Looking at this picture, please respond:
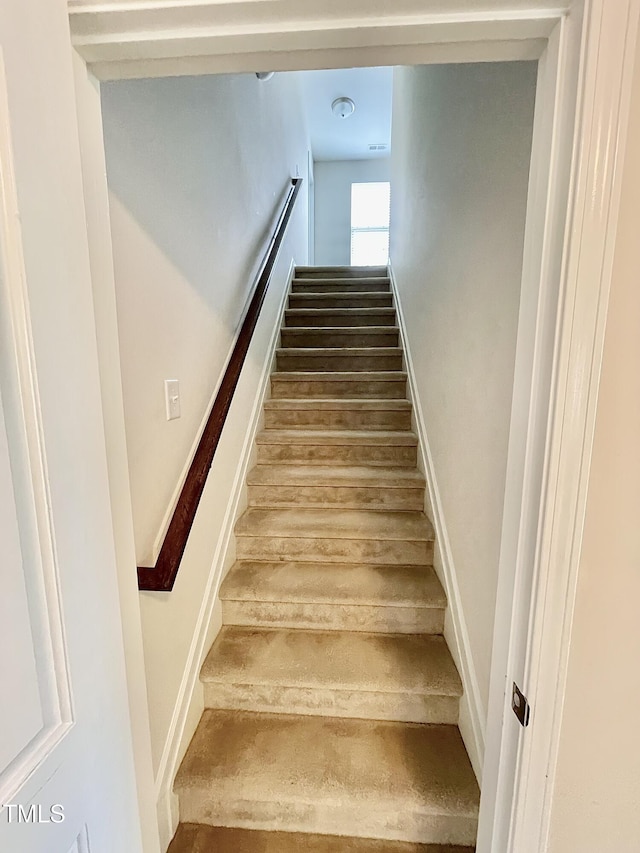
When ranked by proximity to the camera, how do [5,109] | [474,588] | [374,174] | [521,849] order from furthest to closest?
[374,174] → [474,588] → [521,849] → [5,109]

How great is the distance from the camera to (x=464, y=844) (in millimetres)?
1264

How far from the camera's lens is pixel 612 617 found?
2.37 ft

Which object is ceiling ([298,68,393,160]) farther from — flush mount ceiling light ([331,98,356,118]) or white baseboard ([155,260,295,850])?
white baseboard ([155,260,295,850])

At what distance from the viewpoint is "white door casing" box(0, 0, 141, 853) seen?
51cm

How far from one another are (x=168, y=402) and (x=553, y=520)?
1082 mm

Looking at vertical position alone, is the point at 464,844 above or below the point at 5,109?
below

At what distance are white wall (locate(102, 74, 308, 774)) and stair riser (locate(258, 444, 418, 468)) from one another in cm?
29

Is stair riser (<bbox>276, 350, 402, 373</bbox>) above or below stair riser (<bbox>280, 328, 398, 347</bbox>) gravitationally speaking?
below

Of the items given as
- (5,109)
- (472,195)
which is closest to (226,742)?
(5,109)

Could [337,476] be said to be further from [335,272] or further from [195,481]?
[335,272]

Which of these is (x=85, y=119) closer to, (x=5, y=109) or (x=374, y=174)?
(x=5, y=109)

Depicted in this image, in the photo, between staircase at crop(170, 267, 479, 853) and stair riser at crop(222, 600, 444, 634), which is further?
stair riser at crop(222, 600, 444, 634)

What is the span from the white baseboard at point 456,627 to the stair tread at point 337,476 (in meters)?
0.11

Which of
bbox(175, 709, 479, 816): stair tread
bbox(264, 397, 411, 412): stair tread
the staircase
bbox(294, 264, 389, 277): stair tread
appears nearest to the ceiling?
bbox(294, 264, 389, 277): stair tread
